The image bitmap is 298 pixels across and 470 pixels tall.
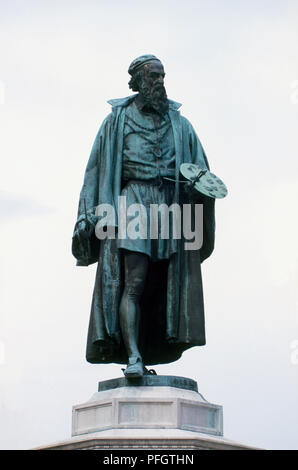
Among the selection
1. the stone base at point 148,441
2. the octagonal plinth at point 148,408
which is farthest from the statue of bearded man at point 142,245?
the stone base at point 148,441

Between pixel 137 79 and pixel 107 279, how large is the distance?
308cm

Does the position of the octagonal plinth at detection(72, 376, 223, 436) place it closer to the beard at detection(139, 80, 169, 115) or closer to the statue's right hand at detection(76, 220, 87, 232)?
the statue's right hand at detection(76, 220, 87, 232)

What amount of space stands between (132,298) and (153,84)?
3202mm

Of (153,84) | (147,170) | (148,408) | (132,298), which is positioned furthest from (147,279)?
(153,84)

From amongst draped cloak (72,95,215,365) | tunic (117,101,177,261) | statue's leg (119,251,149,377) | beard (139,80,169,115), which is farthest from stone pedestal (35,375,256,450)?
beard (139,80,169,115)

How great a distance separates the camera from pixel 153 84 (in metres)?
16.4

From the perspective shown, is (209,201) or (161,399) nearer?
(161,399)

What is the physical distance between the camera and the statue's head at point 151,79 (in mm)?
16438

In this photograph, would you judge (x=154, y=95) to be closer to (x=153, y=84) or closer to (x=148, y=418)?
(x=153, y=84)

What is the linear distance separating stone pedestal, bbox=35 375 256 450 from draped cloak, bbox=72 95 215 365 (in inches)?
25.8

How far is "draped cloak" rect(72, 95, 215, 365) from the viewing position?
15641mm
